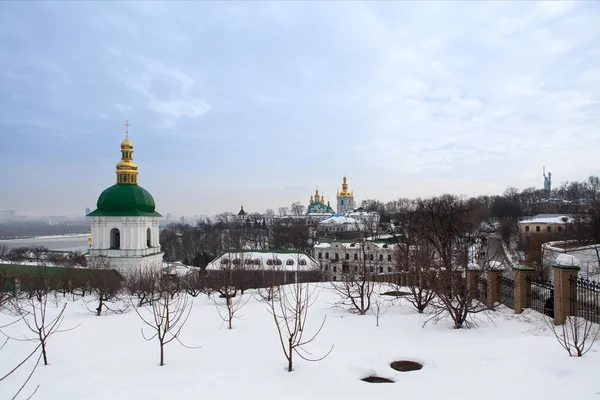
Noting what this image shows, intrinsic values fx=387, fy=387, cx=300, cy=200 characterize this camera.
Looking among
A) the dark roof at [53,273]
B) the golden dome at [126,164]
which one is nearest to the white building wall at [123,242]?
the golden dome at [126,164]

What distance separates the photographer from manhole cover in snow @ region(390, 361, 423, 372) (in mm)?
6506

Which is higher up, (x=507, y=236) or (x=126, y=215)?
(x=126, y=215)

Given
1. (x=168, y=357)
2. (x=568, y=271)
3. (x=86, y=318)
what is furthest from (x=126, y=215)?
(x=568, y=271)

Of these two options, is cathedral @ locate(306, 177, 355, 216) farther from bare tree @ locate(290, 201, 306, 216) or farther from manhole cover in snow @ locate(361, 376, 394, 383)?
manhole cover in snow @ locate(361, 376, 394, 383)

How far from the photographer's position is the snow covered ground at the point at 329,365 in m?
5.53

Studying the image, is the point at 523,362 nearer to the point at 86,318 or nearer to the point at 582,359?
the point at 582,359

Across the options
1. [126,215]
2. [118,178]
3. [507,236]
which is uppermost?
[118,178]

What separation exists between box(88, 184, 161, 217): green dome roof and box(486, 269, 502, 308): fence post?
74.4 ft

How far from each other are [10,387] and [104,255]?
22145 mm

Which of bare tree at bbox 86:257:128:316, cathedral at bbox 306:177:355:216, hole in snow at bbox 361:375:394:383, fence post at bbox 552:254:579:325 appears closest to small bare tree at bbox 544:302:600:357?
fence post at bbox 552:254:579:325

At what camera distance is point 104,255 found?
26.4 m

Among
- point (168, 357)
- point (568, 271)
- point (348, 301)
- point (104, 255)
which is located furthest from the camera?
point (104, 255)

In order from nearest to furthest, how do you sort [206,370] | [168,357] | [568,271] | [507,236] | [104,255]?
[206,370]
[168,357]
[568,271]
[104,255]
[507,236]

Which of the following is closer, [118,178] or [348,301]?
[348,301]
